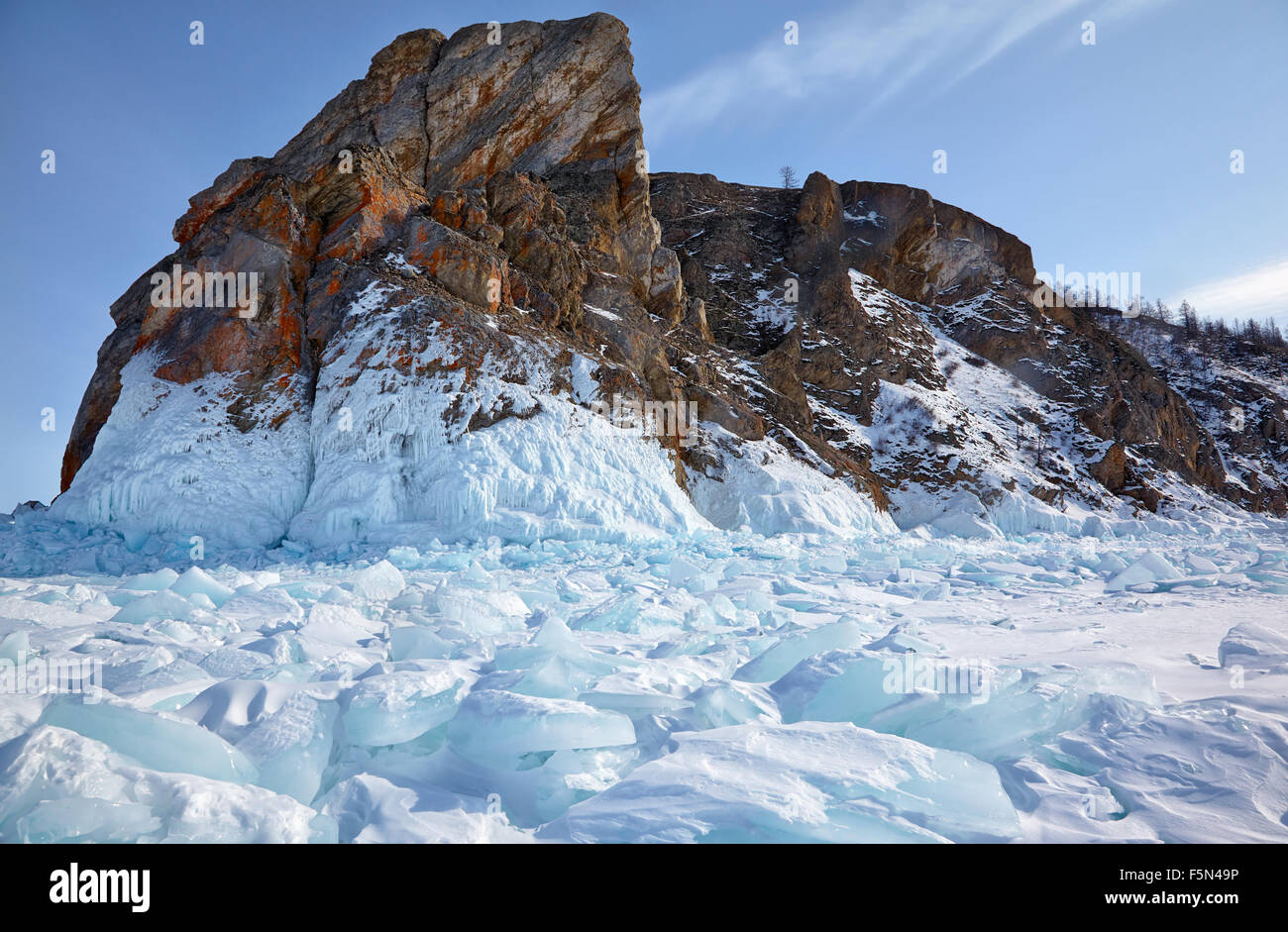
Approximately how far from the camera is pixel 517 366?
16.8 metres

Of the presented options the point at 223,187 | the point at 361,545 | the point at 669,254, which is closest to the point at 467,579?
the point at 361,545

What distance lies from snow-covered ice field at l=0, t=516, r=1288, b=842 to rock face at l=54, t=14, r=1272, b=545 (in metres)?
9.09

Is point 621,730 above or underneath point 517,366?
underneath

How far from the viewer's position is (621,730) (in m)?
2.92

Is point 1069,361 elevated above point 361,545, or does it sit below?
above

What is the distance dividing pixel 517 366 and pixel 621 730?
14.8 meters

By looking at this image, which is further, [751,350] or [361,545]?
[751,350]

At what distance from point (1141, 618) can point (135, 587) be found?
1096 cm

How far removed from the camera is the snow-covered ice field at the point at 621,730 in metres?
2.29

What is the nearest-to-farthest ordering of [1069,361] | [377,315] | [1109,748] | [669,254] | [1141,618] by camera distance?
[1109,748], [1141,618], [377,315], [669,254], [1069,361]

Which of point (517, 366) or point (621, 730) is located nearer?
point (621, 730)

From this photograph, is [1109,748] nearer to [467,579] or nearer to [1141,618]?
[1141,618]

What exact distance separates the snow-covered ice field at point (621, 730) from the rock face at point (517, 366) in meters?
9.09

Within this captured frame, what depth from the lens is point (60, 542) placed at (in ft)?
41.8
